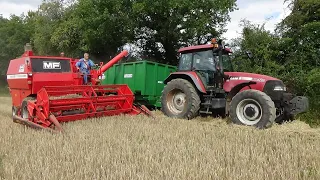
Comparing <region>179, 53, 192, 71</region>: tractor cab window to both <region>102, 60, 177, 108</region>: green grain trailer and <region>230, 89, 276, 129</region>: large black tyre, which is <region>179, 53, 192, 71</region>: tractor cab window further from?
<region>230, 89, 276, 129</region>: large black tyre

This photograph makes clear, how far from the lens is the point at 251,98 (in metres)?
6.43

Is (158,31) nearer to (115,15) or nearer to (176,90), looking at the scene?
(115,15)

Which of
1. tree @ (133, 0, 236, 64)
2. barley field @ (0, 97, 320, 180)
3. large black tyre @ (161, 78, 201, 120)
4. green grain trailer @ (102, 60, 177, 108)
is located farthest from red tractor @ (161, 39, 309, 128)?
tree @ (133, 0, 236, 64)

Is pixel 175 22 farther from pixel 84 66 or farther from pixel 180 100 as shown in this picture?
pixel 180 100

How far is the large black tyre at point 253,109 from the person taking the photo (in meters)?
6.16

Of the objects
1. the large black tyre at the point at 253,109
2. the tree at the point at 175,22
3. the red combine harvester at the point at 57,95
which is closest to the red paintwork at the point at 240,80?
the large black tyre at the point at 253,109

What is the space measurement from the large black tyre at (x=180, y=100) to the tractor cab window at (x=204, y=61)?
0.47 m

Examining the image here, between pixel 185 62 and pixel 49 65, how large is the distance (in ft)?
11.8

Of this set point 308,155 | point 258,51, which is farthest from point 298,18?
point 308,155

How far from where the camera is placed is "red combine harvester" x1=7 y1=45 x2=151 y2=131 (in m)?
6.57

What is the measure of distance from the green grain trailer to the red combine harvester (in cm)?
77

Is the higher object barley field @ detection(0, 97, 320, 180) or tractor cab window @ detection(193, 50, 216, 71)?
tractor cab window @ detection(193, 50, 216, 71)

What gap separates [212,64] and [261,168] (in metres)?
4.27

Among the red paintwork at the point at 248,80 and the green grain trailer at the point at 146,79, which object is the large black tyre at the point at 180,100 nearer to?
the red paintwork at the point at 248,80
